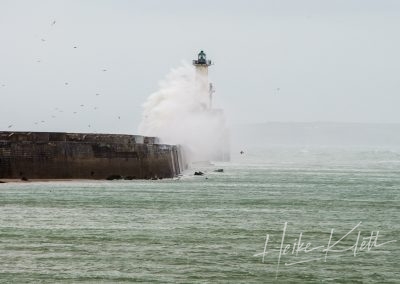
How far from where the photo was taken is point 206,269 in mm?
18844

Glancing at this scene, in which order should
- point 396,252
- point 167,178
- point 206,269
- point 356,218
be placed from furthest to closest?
point 167,178 → point 356,218 → point 396,252 → point 206,269

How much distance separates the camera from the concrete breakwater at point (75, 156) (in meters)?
40.2

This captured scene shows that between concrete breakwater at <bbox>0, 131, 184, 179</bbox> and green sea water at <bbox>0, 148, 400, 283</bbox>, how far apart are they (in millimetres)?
864

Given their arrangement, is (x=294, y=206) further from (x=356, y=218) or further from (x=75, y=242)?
(x=75, y=242)

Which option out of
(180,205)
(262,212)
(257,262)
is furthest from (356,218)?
(257,262)

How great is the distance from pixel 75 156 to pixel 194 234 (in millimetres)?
17836

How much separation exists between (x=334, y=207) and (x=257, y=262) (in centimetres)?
1294

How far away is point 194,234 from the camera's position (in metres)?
24.0

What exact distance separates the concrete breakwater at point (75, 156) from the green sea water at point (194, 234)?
864mm
